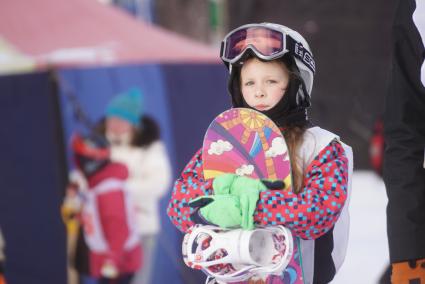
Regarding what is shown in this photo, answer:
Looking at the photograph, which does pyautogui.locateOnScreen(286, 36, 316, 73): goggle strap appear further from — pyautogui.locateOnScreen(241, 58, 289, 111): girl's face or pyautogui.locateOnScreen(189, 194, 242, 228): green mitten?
pyautogui.locateOnScreen(189, 194, 242, 228): green mitten

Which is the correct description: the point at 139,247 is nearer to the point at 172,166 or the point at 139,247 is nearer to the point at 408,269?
the point at 172,166

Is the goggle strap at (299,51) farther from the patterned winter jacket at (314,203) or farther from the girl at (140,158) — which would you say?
the girl at (140,158)

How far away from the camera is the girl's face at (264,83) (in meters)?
2.28

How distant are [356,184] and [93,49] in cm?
761

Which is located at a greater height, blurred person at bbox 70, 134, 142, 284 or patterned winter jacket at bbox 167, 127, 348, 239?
patterned winter jacket at bbox 167, 127, 348, 239

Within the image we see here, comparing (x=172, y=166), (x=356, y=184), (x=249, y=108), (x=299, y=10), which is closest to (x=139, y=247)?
(x=172, y=166)

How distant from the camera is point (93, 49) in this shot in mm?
5711

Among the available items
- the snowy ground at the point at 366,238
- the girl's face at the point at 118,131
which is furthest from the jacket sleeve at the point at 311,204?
the snowy ground at the point at 366,238

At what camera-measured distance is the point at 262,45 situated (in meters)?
2.27

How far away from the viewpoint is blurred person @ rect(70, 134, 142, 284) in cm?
545

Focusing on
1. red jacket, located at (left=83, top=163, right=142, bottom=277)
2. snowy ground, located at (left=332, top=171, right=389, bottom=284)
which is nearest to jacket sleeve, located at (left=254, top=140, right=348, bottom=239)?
red jacket, located at (left=83, top=163, right=142, bottom=277)

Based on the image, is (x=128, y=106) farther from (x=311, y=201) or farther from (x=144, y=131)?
(x=311, y=201)

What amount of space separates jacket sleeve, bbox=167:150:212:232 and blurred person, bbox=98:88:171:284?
10.9 ft

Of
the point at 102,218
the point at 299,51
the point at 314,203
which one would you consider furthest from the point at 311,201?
the point at 102,218
